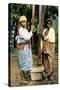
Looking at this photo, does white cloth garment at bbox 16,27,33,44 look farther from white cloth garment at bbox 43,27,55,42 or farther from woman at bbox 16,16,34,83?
white cloth garment at bbox 43,27,55,42

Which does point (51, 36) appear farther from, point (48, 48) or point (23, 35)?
point (23, 35)

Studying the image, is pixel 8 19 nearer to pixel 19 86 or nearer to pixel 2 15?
pixel 2 15

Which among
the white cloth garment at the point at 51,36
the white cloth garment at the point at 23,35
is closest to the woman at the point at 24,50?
the white cloth garment at the point at 23,35

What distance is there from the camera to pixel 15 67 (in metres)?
1.40

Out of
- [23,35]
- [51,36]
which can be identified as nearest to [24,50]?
[23,35]

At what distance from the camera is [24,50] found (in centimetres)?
143

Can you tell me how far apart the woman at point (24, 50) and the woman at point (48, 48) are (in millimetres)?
89

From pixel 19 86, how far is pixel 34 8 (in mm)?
485

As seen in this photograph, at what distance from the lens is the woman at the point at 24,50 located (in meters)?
1.42

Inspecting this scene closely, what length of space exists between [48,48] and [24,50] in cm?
15

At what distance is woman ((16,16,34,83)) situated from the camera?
4.64ft

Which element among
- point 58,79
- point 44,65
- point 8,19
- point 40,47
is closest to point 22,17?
point 8,19

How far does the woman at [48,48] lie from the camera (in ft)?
4.78

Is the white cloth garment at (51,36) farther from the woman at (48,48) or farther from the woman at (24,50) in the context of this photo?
the woman at (24,50)
